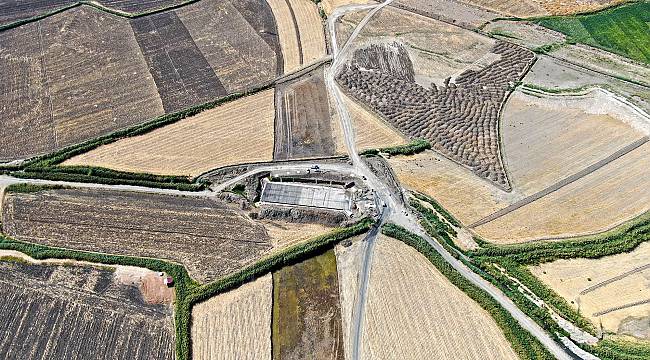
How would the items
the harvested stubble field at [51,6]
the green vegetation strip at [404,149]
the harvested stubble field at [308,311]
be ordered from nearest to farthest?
the harvested stubble field at [308,311] < the green vegetation strip at [404,149] < the harvested stubble field at [51,6]

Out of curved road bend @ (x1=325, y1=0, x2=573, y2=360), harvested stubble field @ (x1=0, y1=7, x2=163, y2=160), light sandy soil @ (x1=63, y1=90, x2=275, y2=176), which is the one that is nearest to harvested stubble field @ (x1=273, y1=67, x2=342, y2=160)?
light sandy soil @ (x1=63, y1=90, x2=275, y2=176)

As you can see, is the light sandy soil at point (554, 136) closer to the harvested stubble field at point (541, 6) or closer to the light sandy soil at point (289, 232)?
the harvested stubble field at point (541, 6)

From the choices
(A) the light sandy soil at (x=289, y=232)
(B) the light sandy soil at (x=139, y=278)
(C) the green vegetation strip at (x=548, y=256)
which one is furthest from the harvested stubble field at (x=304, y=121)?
(C) the green vegetation strip at (x=548, y=256)

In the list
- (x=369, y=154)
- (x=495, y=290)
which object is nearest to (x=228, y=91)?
(x=369, y=154)

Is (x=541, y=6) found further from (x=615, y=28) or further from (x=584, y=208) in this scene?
(x=584, y=208)

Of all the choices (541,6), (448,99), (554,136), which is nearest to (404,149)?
(448,99)
